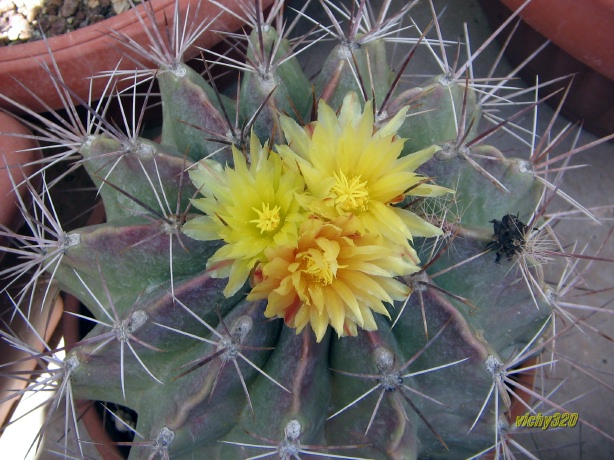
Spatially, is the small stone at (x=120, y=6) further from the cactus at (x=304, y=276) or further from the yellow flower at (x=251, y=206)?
the yellow flower at (x=251, y=206)

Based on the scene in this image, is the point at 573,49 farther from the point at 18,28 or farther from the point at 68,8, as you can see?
the point at 18,28

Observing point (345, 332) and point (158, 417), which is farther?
point (158, 417)

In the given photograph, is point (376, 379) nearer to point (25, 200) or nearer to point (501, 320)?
point (501, 320)

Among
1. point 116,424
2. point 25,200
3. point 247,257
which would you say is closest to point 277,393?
point 247,257

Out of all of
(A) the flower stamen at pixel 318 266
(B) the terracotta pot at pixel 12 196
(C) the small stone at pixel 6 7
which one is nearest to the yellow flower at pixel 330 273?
(A) the flower stamen at pixel 318 266

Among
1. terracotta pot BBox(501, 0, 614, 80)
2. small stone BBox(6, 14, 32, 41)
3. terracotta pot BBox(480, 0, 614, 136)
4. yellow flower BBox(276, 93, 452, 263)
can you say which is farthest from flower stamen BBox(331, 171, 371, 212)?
small stone BBox(6, 14, 32, 41)

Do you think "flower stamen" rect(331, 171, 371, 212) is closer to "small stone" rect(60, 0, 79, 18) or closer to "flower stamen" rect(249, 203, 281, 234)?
"flower stamen" rect(249, 203, 281, 234)
